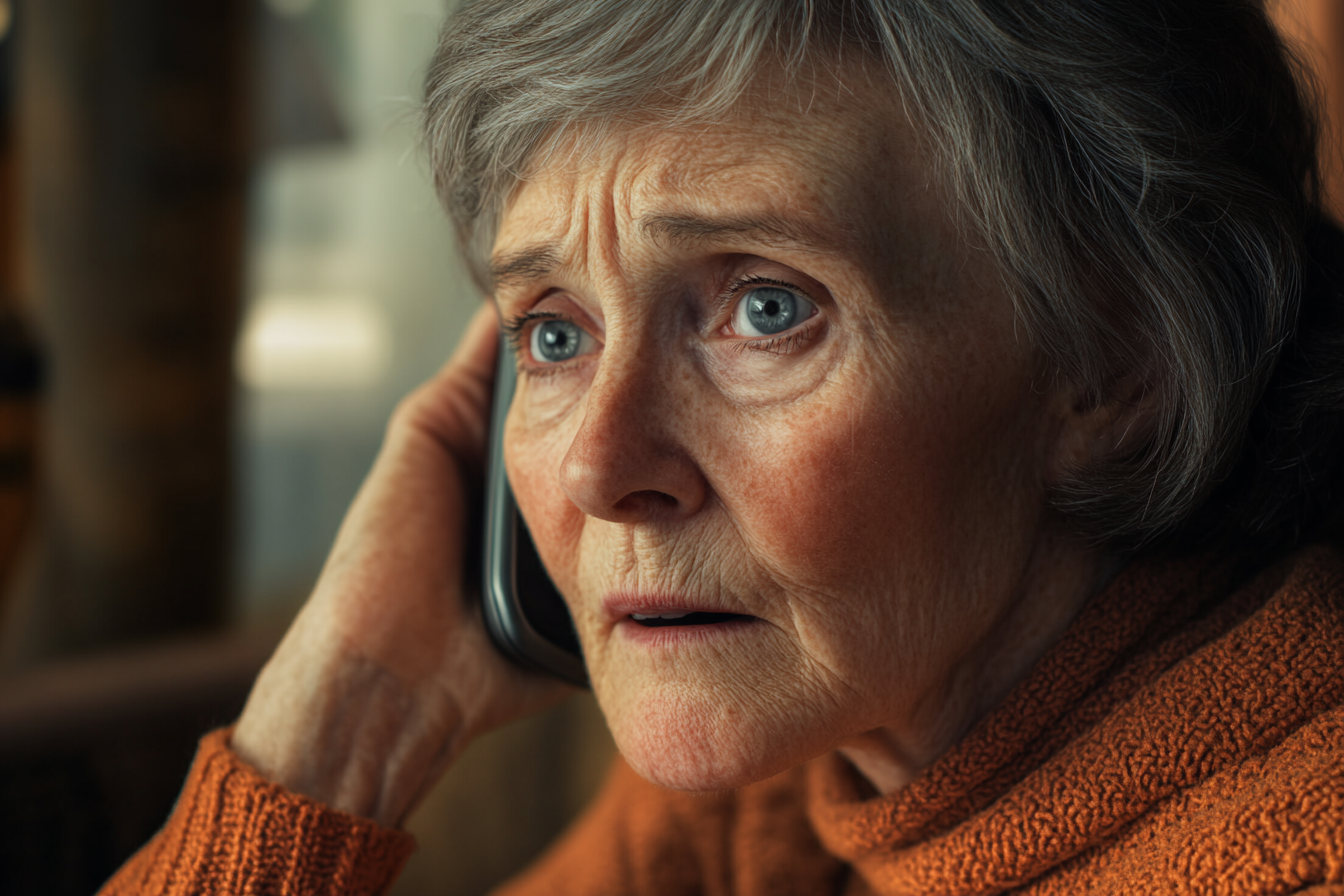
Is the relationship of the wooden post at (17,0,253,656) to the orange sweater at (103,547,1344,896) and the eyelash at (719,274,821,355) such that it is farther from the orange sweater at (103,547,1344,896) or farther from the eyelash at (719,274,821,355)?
the eyelash at (719,274,821,355)

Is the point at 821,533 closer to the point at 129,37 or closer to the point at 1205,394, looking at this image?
the point at 1205,394

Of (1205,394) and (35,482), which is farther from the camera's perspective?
(35,482)

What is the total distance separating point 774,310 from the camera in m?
0.84

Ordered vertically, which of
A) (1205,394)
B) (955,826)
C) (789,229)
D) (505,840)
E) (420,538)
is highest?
(789,229)

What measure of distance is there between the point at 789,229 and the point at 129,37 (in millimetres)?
2259

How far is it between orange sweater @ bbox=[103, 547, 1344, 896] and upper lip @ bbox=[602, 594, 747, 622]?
279 millimetres

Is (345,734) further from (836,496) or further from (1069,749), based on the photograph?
(1069,749)

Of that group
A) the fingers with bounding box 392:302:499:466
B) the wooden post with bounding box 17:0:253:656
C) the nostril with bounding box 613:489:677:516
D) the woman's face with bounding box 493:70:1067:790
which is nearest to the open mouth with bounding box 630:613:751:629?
the woman's face with bounding box 493:70:1067:790

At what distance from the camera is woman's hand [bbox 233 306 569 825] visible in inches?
42.7

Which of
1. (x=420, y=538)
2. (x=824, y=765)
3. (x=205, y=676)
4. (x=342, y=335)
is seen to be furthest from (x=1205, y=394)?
(x=342, y=335)

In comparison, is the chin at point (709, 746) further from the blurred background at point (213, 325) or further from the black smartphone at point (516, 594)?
the blurred background at point (213, 325)

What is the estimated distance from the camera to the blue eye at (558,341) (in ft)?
3.39

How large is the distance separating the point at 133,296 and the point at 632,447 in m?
2.10

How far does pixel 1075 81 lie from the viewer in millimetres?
793
